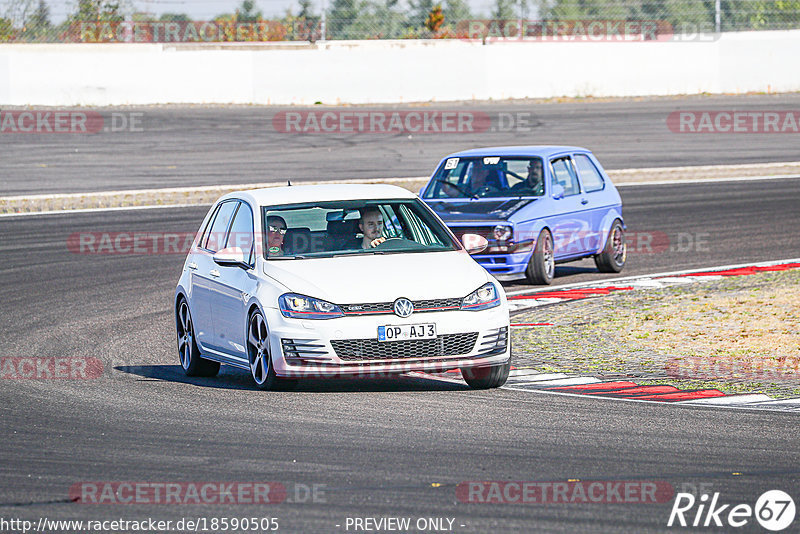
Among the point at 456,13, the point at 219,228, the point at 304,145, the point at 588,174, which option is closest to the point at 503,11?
the point at 456,13

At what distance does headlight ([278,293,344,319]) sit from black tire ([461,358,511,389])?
121 centimetres

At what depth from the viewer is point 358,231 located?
10477 mm

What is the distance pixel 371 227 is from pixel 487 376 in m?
1.52

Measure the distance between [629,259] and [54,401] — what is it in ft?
→ 36.8

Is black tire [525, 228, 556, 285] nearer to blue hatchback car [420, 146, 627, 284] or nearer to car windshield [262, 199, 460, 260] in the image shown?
blue hatchback car [420, 146, 627, 284]

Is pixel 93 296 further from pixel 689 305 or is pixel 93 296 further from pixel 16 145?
pixel 16 145

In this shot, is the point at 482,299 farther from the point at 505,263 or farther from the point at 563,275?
the point at 563,275

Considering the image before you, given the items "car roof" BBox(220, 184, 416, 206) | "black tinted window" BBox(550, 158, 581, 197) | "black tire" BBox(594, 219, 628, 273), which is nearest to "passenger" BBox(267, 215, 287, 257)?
"car roof" BBox(220, 184, 416, 206)

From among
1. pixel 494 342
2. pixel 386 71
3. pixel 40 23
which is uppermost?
pixel 40 23

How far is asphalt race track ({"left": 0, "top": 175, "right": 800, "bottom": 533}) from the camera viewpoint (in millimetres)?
6293

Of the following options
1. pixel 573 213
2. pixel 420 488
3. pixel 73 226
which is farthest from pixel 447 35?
pixel 420 488

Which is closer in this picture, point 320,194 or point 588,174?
point 320,194

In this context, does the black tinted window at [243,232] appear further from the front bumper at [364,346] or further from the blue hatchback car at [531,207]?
the blue hatchback car at [531,207]

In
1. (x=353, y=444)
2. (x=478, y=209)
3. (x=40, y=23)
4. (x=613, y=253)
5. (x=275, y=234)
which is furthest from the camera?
(x=40, y=23)
